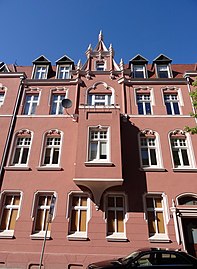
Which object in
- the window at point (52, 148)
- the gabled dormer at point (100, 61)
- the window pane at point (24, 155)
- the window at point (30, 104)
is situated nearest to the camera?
the window at point (52, 148)

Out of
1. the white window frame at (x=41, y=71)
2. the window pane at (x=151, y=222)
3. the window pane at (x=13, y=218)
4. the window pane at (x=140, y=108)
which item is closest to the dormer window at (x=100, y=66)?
the white window frame at (x=41, y=71)

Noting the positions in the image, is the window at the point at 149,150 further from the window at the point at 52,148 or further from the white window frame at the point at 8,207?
the white window frame at the point at 8,207

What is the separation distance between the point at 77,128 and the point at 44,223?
20.4 feet

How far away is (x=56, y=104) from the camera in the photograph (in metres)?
15.7

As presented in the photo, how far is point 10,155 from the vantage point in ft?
43.2

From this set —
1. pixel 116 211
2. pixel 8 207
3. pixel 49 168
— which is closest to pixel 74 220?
pixel 116 211

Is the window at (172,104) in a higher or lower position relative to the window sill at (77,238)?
higher

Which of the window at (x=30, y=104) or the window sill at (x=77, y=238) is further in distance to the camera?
the window at (x=30, y=104)

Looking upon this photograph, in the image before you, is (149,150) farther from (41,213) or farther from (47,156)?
(41,213)

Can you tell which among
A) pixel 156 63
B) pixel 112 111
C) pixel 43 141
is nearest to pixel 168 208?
pixel 112 111

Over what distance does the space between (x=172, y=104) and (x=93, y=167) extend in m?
8.26

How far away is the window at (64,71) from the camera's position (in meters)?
17.5

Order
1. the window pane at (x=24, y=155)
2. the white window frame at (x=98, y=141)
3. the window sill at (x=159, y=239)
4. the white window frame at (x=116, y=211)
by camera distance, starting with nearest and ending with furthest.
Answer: the window sill at (x=159, y=239)
the white window frame at (x=116, y=211)
the white window frame at (x=98, y=141)
the window pane at (x=24, y=155)

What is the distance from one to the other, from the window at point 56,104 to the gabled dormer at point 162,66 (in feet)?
27.8
